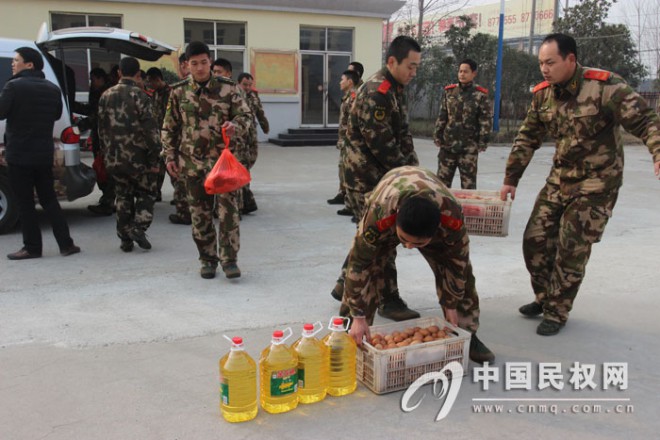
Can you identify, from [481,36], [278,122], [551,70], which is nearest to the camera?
[551,70]

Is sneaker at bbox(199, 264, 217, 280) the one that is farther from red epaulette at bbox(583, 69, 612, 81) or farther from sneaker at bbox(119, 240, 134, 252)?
red epaulette at bbox(583, 69, 612, 81)

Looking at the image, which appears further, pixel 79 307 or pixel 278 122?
pixel 278 122

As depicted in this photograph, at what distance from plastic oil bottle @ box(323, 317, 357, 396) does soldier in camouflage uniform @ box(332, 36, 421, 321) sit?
→ 3.79 ft

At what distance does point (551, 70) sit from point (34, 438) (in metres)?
3.63

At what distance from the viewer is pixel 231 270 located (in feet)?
17.0

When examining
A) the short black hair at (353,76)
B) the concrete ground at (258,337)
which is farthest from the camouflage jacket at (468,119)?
the short black hair at (353,76)

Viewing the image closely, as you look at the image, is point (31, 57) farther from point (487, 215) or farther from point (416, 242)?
point (416, 242)

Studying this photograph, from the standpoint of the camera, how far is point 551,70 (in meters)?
3.98

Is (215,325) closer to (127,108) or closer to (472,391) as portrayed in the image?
(472,391)

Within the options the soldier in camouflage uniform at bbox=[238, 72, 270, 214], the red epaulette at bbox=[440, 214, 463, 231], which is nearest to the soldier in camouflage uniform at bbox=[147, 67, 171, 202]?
the soldier in camouflage uniform at bbox=[238, 72, 270, 214]

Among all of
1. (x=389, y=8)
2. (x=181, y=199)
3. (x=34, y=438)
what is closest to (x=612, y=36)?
(x=389, y=8)

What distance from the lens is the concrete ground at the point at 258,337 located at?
3.01 metres

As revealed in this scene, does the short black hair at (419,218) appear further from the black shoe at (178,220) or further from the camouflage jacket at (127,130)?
the black shoe at (178,220)

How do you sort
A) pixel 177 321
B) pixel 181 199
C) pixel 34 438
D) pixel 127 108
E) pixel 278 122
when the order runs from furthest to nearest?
pixel 278 122, pixel 181 199, pixel 127 108, pixel 177 321, pixel 34 438
